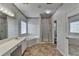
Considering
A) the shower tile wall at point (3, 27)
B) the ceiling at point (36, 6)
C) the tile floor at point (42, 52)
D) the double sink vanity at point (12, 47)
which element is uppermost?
the ceiling at point (36, 6)

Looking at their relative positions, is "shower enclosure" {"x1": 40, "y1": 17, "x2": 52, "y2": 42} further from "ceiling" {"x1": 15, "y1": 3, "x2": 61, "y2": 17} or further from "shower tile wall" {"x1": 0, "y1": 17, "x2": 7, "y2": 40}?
"shower tile wall" {"x1": 0, "y1": 17, "x2": 7, "y2": 40}

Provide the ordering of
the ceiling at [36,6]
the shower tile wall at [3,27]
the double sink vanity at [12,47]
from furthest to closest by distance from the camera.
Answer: the ceiling at [36,6], the shower tile wall at [3,27], the double sink vanity at [12,47]

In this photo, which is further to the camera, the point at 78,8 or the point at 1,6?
the point at 1,6

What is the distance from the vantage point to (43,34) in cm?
871

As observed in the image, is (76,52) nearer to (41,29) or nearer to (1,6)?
(1,6)

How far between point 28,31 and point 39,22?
112 cm

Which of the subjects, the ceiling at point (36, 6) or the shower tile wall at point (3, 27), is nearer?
the shower tile wall at point (3, 27)

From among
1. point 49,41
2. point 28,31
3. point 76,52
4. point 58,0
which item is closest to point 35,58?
point 58,0

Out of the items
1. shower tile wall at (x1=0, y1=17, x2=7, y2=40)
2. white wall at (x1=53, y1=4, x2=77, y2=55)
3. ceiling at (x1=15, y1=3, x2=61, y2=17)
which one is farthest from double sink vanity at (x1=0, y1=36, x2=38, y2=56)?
white wall at (x1=53, y1=4, x2=77, y2=55)

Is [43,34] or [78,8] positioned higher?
[78,8]

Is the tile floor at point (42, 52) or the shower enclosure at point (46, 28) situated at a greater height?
the shower enclosure at point (46, 28)

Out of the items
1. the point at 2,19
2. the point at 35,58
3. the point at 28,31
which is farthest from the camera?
the point at 28,31

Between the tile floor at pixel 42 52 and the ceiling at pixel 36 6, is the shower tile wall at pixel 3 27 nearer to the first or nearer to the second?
the ceiling at pixel 36 6

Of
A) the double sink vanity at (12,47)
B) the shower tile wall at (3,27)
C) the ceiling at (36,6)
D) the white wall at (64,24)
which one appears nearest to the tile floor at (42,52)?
the white wall at (64,24)
